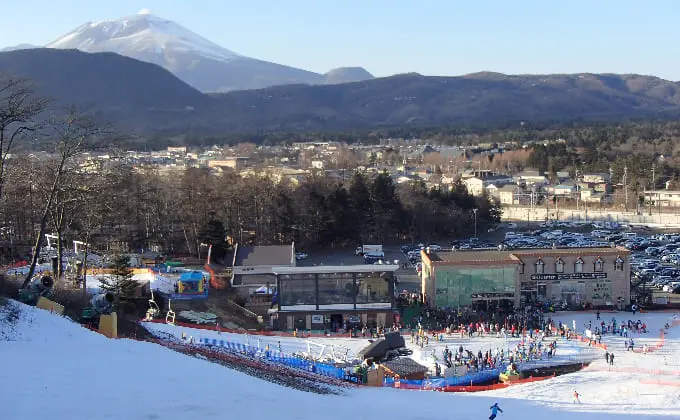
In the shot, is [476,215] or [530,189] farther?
[530,189]

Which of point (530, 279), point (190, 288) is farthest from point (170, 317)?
point (530, 279)

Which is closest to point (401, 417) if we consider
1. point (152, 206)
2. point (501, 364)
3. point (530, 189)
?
point (501, 364)

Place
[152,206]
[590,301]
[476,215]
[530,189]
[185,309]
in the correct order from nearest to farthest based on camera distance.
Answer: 1. [185,309]
2. [590,301]
3. [152,206]
4. [476,215]
5. [530,189]

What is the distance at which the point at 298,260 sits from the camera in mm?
25031

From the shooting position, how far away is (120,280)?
1627 centimetres

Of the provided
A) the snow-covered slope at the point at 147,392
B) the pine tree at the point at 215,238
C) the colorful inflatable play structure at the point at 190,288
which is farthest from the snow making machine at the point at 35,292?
the pine tree at the point at 215,238

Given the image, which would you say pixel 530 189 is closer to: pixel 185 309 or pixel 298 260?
pixel 298 260

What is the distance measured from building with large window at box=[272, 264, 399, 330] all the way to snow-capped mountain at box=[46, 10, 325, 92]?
124 metres

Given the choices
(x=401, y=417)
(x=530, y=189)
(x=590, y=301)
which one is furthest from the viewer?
(x=530, y=189)

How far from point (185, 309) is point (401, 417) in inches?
375

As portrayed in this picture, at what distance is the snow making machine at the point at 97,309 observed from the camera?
1105 cm

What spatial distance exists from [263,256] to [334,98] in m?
105

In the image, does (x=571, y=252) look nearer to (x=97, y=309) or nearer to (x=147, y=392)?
(x=97, y=309)

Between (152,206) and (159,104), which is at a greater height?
(159,104)
